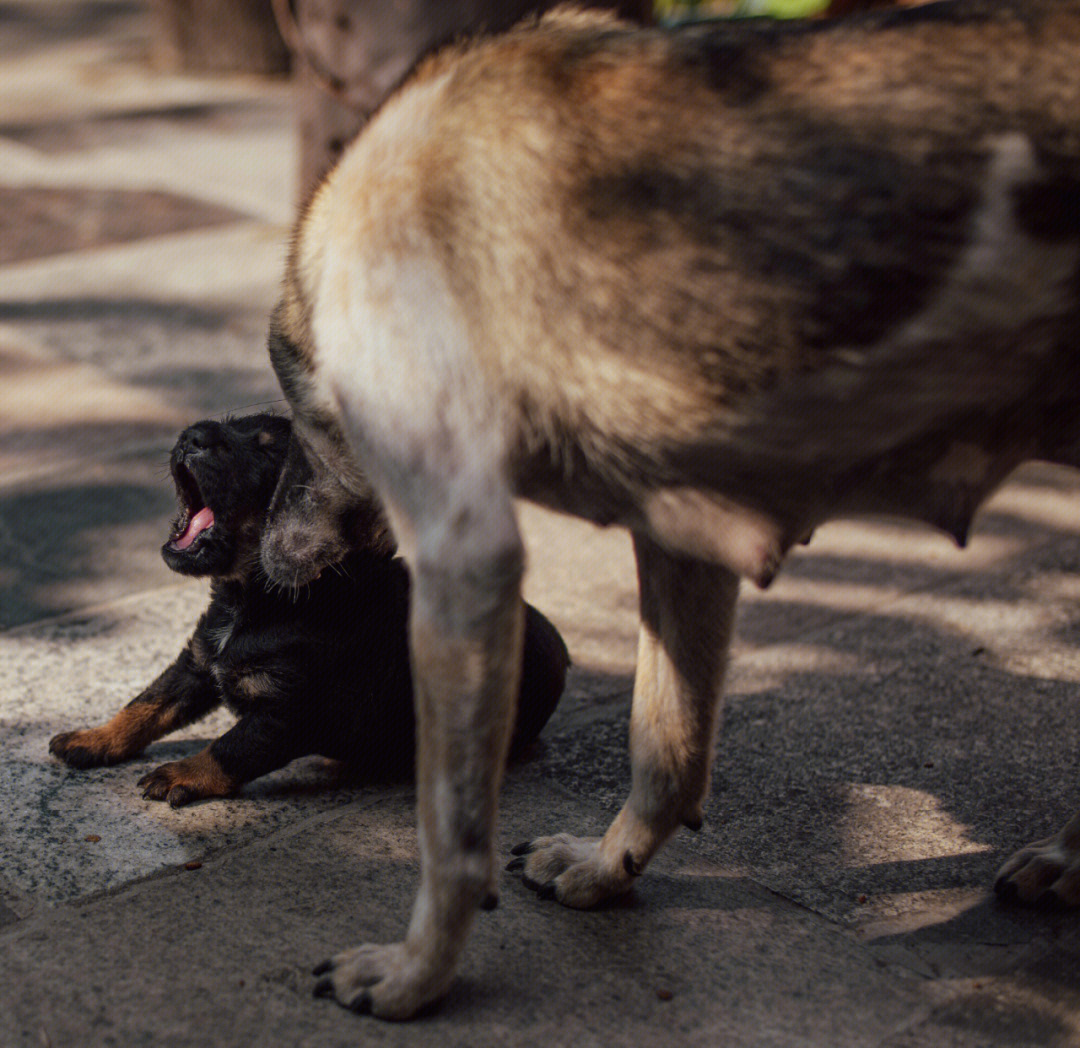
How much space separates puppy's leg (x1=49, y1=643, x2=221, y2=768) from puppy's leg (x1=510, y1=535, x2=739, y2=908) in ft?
3.24

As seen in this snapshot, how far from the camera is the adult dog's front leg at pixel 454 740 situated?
2193 millimetres

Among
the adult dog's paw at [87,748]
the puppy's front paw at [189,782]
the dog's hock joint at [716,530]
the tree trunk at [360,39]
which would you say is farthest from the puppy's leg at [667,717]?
the tree trunk at [360,39]

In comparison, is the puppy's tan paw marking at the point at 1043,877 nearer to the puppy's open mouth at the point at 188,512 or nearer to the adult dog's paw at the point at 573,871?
the adult dog's paw at the point at 573,871

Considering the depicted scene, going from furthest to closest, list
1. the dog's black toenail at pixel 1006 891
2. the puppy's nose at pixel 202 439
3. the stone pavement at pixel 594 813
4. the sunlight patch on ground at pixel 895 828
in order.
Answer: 1. the puppy's nose at pixel 202 439
2. the sunlight patch on ground at pixel 895 828
3. the dog's black toenail at pixel 1006 891
4. the stone pavement at pixel 594 813

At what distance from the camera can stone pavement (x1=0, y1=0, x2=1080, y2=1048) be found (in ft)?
8.13

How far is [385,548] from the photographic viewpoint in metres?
3.17

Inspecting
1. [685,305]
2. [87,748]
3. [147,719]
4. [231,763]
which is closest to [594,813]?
[231,763]

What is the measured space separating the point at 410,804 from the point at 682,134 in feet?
5.46

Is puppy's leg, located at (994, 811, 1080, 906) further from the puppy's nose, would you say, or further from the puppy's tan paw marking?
the puppy's nose

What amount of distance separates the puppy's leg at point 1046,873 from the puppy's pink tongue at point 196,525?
191 cm

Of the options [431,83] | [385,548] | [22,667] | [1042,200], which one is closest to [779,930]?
[385,548]

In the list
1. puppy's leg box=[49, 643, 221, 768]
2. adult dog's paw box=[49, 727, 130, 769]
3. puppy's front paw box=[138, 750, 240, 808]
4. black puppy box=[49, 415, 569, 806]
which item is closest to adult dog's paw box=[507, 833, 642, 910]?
black puppy box=[49, 415, 569, 806]

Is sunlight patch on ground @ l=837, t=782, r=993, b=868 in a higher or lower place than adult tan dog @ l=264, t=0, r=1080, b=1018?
lower

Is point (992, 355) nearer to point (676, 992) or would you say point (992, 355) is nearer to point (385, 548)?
point (676, 992)
